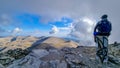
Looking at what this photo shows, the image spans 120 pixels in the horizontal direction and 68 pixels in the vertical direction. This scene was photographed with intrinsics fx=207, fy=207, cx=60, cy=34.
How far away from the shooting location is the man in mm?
21062

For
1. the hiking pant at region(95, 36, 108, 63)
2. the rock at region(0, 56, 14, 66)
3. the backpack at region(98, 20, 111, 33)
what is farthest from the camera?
the rock at region(0, 56, 14, 66)

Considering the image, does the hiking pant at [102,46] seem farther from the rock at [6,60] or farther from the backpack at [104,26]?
the rock at [6,60]

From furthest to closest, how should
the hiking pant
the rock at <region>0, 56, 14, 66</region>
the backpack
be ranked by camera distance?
1. the rock at <region>0, 56, 14, 66</region>
2. the hiking pant
3. the backpack

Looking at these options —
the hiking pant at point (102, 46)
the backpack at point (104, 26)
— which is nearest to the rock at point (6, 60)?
the hiking pant at point (102, 46)

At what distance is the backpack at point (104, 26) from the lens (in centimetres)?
2100

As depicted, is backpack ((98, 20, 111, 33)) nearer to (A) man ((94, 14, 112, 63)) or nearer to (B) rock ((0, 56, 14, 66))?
(A) man ((94, 14, 112, 63))

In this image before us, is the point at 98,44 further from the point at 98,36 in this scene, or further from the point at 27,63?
the point at 27,63

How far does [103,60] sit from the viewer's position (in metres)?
21.6

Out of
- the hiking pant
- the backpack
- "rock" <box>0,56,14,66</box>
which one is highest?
the backpack

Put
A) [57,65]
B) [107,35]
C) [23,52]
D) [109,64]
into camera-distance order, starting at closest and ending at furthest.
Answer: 1. [57,65]
2. [107,35]
3. [109,64]
4. [23,52]

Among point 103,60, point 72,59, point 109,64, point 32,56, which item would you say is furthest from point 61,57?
point 109,64

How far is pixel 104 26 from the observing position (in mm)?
21031

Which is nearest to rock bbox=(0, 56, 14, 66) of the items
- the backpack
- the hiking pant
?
the hiking pant

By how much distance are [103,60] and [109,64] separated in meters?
2.77
